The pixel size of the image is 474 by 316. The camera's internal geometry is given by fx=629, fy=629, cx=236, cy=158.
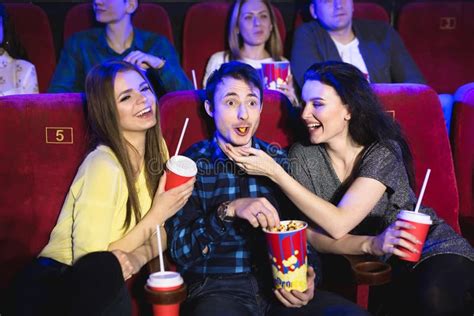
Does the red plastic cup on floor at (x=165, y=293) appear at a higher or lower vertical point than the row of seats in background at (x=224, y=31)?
lower

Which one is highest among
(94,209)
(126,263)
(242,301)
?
(94,209)

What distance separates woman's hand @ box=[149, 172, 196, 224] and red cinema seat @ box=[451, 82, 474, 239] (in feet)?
3.01

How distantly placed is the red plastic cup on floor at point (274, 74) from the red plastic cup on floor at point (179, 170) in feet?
2.34

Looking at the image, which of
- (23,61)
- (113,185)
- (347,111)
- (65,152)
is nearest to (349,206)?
(347,111)

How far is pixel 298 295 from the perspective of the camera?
133 cm

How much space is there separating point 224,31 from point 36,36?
79cm

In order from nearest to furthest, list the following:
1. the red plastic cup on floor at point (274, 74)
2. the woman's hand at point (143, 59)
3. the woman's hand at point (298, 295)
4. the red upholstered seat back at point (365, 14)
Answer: the woman's hand at point (298, 295) → the red plastic cup on floor at point (274, 74) → the woman's hand at point (143, 59) → the red upholstered seat back at point (365, 14)

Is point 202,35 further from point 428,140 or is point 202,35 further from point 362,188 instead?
point 362,188

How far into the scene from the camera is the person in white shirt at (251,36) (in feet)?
8.26

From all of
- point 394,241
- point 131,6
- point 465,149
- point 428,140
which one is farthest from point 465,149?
point 131,6

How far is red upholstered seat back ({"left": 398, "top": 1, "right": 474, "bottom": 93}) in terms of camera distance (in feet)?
9.18

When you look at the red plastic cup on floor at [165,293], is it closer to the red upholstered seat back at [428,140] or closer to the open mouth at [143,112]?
the open mouth at [143,112]

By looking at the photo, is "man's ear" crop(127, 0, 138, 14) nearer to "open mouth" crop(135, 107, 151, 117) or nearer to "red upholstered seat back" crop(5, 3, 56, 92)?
"red upholstered seat back" crop(5, 3, 56, 92)

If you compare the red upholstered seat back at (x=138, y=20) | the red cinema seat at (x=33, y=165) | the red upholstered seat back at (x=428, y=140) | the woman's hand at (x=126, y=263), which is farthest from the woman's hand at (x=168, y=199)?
the red upholstered seat back at (x=138, y=20)
